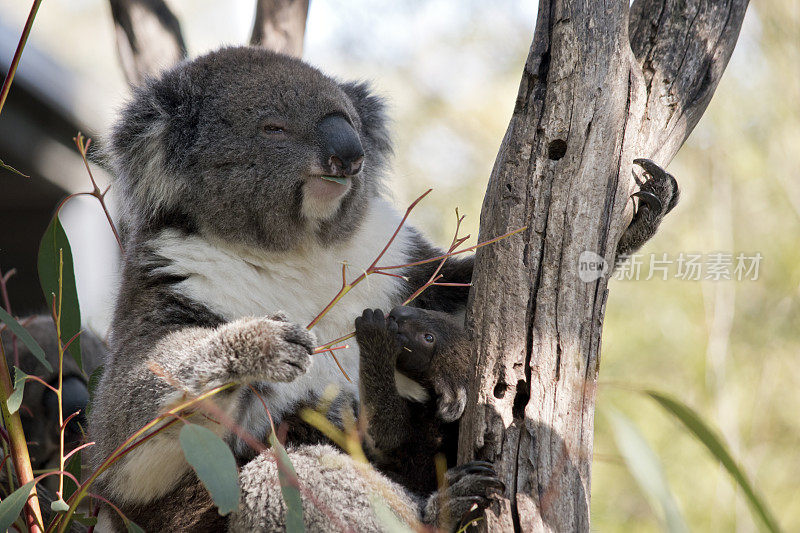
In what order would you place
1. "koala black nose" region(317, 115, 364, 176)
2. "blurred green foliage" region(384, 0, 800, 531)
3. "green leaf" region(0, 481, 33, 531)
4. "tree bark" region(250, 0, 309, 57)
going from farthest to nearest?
1. "blurred green foliage" region(384, 0, 800, 531)
2. "tree bark" region(250, 0, 309, 57)
3. "koala black nose" region(317, 115, 364, 176)
4. "green leaf" region(0, 481, 33, 531)

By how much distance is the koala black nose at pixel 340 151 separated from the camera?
92.9 inches

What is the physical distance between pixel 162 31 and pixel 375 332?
2.67 metres

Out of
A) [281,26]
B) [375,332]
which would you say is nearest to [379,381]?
[375,332]

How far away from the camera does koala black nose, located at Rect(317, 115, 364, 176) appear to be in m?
2.36

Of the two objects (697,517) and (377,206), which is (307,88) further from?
(697,517)

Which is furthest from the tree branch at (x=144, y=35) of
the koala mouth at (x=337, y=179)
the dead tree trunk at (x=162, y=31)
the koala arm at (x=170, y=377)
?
the koala arm at (x=170, y=377)

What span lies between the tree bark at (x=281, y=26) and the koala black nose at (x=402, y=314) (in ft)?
6.84

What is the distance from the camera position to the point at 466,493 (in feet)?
6.43

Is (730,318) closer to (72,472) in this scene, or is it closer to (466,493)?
(466,493)

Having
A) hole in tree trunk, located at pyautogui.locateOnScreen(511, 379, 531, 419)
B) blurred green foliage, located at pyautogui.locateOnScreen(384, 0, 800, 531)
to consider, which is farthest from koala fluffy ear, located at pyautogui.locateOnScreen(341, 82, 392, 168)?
blurred green foliage, located at pyautogui.locateOnScreen(384, 0, 800, 531)

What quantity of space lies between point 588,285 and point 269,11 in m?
2.63

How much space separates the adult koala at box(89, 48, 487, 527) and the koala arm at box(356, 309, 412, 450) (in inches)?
7.0

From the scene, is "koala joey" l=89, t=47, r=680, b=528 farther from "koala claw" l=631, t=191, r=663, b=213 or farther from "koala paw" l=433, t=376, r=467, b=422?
"koala claw" l=631, t=191, r=663, b=213

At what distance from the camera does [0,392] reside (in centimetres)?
188
